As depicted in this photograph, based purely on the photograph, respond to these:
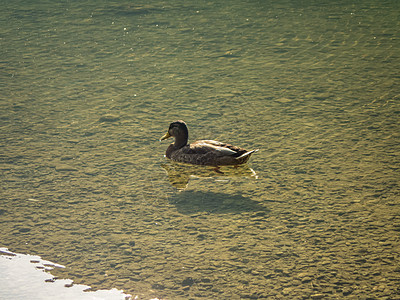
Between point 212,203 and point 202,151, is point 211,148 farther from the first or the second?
point 212,203

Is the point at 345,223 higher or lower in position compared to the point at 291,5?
lower

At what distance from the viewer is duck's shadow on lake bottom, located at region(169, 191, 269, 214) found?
9.91ft

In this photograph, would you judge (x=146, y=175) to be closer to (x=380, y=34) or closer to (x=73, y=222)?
(x=73, y=222)

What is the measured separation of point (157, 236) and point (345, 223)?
35.8 inches

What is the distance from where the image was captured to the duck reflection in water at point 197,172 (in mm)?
3443

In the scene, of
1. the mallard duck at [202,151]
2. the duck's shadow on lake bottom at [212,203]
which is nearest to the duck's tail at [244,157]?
the mallard duck at [202,151]

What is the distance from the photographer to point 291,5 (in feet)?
25.0

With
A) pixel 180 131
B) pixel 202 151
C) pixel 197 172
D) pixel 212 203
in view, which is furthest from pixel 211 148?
pixel 212 203

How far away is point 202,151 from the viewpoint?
359 centimetres

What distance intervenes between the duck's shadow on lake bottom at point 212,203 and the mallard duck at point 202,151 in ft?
1.20

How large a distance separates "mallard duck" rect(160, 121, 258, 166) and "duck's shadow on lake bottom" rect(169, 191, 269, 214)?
1.20 feet

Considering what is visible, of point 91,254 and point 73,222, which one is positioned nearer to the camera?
point 91,254

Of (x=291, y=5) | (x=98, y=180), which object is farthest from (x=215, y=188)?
(x=291, y=5)

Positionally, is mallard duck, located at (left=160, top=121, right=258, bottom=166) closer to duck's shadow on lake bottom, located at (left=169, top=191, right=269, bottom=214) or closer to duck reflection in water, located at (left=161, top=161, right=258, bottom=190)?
duck reflection in water, located at (left=161, top=161, right=258, bottom=190)
